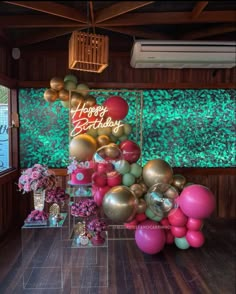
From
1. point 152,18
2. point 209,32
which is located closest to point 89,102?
point 152,18

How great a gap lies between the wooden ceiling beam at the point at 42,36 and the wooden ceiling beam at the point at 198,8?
150cm

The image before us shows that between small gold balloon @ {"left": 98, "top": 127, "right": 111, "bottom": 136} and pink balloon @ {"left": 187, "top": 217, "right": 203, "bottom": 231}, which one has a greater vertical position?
small gold balloon @ {"left": 98, "top": 127, "right": 111, "bottom": 136}

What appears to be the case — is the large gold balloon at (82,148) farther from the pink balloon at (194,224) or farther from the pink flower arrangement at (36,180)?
the pink balloon at (194,224)

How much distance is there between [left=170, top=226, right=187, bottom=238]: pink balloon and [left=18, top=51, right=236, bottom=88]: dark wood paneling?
2340mm

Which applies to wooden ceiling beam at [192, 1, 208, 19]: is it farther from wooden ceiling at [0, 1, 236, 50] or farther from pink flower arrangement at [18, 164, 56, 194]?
pink flower arrangement at [18, 164, 56, 194]

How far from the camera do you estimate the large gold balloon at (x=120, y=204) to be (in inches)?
103

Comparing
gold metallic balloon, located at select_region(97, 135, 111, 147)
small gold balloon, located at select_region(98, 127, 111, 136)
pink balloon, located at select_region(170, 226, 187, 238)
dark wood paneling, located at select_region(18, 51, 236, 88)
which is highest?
dark wood paneling, located at select_region(18, 51, 236, 88)

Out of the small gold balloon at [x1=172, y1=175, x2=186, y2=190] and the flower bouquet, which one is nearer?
the flower bouquet

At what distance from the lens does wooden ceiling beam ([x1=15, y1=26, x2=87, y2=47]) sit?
12.4ft

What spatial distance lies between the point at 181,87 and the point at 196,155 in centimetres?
116

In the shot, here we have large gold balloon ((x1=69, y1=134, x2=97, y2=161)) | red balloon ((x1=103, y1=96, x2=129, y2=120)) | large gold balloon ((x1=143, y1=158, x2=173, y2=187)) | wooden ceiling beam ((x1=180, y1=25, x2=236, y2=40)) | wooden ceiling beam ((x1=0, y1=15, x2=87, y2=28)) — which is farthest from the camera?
red balloon ((x1=103, y1=96, x2=129, y2=120))

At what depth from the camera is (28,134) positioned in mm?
4566

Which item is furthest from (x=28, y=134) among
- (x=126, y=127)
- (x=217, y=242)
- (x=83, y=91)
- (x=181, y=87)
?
(x=217, y=242)

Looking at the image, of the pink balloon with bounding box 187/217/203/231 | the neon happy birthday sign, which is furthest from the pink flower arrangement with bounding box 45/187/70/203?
the pink balloon with bounding box 187/217/203/231
